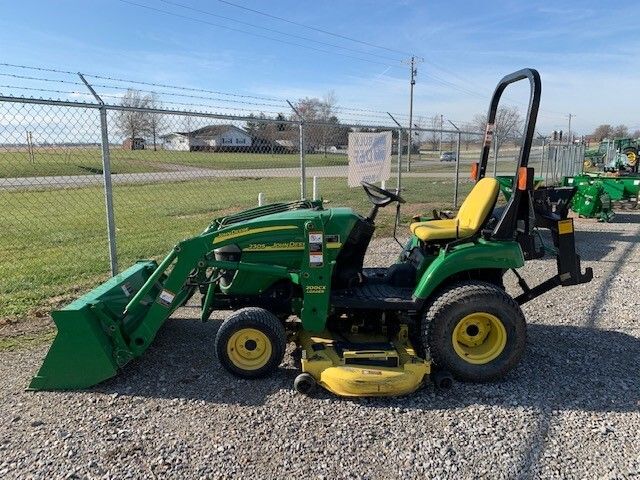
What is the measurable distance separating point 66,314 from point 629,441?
3.52 metres

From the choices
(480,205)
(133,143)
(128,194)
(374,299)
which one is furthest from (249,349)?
(128,194)

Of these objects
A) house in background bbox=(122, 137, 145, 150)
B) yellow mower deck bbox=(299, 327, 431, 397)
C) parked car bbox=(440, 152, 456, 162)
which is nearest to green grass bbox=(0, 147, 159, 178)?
house in background bbox=(122, 137, 145, 150)

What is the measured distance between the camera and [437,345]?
11.5 ft

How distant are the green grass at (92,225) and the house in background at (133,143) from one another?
151 centimetres

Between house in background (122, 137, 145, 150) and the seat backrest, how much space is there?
4.37 m

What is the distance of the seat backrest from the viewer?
12.2 feet

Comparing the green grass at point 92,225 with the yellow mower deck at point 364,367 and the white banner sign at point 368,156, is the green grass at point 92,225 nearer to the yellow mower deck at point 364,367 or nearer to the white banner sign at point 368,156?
the white banner sign at point 368,156

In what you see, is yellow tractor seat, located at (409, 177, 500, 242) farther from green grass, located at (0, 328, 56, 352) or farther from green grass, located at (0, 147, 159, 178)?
green grass, located at (0, 147, 159, 178)

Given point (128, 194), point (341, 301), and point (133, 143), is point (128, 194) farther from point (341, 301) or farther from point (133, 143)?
point (341, 301)

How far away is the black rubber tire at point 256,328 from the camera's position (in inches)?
137

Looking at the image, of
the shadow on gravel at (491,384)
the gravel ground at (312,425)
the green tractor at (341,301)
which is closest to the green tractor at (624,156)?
the shadow on gravel at (491,384)

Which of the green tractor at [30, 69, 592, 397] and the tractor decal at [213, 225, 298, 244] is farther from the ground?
the tractor decal at [213, 225, 298, 244]

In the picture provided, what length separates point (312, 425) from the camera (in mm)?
3020

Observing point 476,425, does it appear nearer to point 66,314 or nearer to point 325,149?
point 66,314
